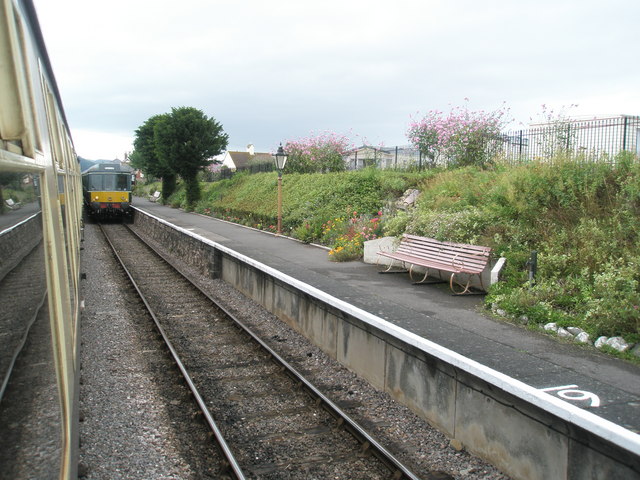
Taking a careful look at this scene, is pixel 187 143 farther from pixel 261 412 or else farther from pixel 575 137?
pixel 261 412

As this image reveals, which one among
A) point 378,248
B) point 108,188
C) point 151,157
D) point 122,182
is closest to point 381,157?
point 378,248

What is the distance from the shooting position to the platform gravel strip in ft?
15.0

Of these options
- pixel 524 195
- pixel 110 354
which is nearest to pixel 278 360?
pixel 110 354

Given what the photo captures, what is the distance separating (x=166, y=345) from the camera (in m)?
7.88

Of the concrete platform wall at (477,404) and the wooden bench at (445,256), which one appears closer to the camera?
the concrete platform wall at (477,404)

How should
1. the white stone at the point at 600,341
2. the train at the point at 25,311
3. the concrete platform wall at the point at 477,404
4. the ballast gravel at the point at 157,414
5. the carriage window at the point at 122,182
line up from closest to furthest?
the train at the point at 25,311, the concrete platform wall at the point at 477,404, the ballast gravel at the point at 157,414, the white stone at the point at 600,341, the carriage window at the point at 122,182

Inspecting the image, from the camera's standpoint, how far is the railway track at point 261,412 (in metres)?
4.58

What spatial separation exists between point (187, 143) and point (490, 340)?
32102mm

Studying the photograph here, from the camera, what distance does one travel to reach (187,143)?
117 ft

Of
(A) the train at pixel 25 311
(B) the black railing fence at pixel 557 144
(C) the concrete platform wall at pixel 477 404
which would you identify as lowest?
(C) the concrete platform wall at pixel 477 404

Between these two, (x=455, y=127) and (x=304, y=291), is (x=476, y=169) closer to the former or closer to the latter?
(x=455, y=127)

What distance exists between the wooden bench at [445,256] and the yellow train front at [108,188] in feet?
69.0

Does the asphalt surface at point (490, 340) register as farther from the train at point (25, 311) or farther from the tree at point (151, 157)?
the tree at point (151, 157)

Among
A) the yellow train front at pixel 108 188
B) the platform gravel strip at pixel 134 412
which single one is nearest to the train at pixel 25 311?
the platform gravel strip at pixel 134 412
